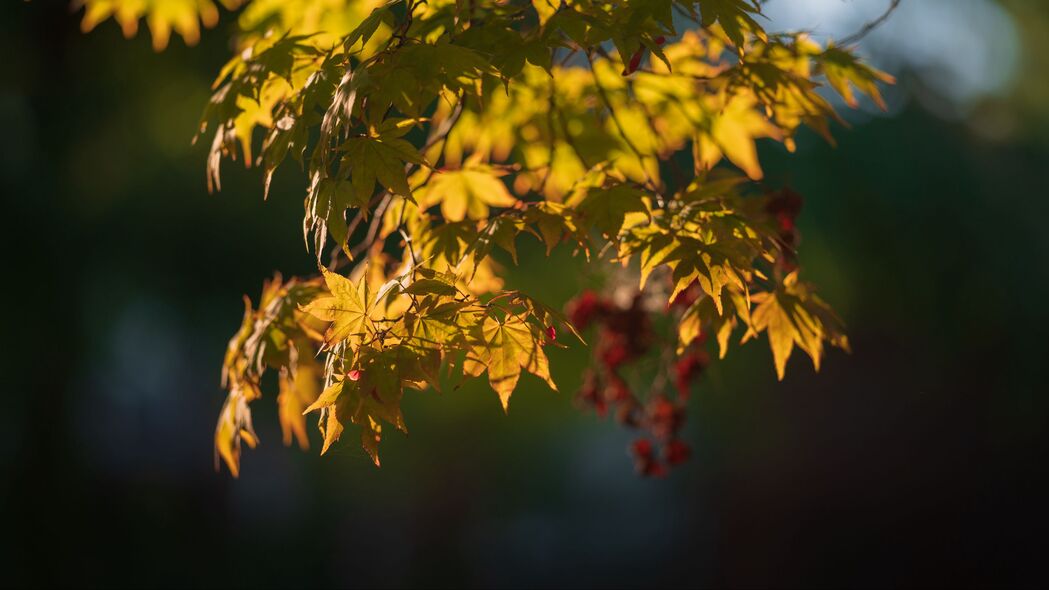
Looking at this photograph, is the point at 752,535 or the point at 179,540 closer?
the point at 179,540

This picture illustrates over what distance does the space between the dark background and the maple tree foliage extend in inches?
131

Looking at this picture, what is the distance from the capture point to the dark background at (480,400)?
532 cm

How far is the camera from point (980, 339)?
634 centimetres

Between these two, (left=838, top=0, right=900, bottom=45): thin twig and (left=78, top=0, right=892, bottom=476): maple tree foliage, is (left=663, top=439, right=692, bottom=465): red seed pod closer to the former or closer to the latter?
(left=78, top=0, right=892, bottom=476): maple tree foliage

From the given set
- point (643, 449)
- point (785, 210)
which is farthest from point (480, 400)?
point (785, 210)

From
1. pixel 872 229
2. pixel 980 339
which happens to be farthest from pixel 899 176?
pixel 980 339

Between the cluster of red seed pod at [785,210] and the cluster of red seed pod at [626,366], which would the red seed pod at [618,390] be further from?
the cluster of red seed pod at [785,210]

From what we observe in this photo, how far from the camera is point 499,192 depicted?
1.76m

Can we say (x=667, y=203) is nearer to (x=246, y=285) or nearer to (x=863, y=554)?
(x=246, y=285)

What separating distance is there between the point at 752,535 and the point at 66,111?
6162 millimetres

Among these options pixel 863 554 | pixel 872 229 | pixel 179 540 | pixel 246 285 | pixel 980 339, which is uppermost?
pixel 872 229

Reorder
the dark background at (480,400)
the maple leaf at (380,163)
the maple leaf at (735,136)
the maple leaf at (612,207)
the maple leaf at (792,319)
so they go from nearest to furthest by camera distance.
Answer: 1. the maple leaf at (380,163)
2. the maple leaf at (612,207)
3. the maple leaf at (792,319)
4. the maple leaf at (735,136)
5. the dark background at (480,400)

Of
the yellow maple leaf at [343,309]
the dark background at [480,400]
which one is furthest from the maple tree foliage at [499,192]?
the dark background at [480,400]

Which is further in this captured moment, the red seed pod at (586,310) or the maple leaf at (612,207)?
the red seed pod at (586,310)
